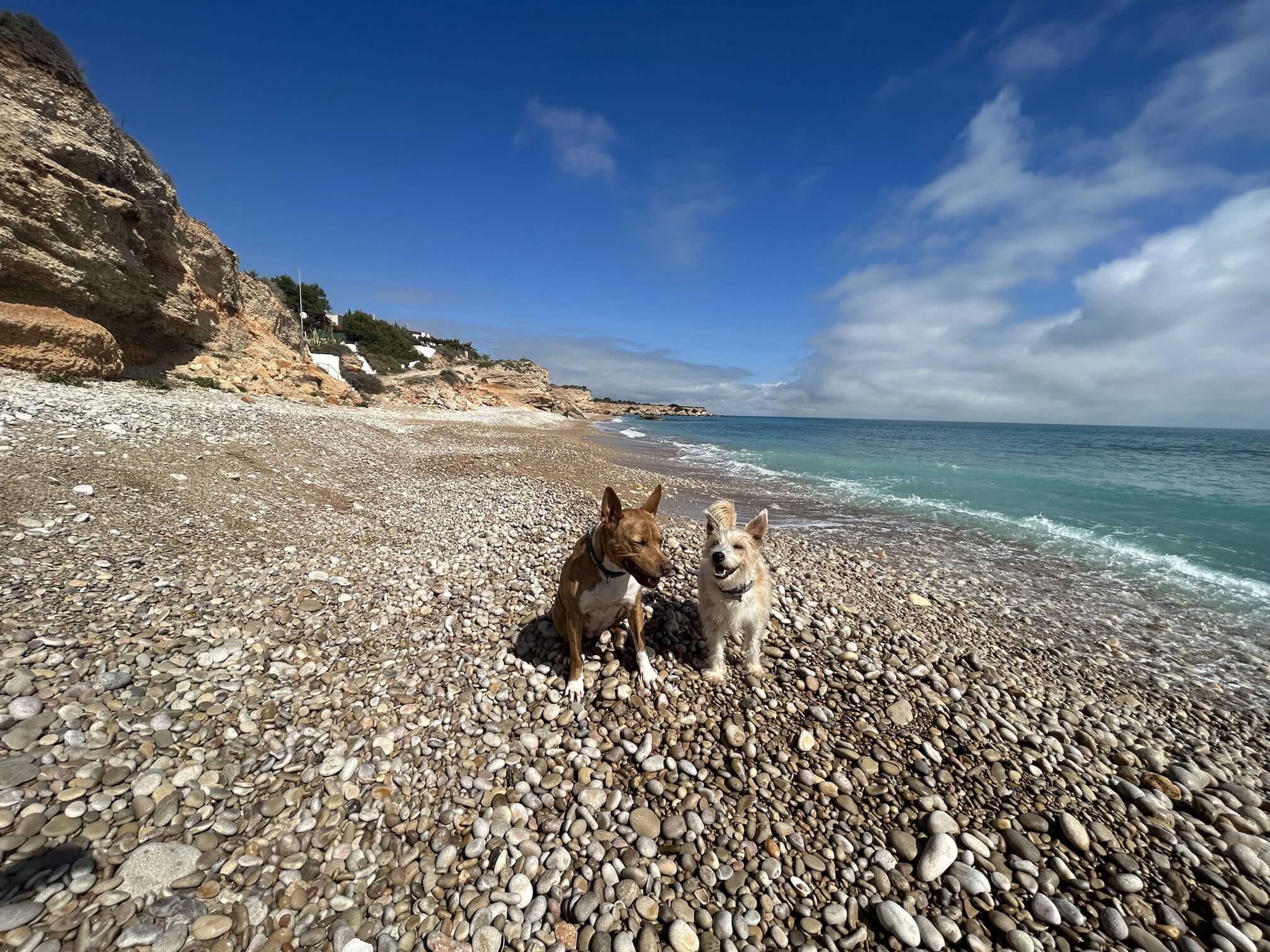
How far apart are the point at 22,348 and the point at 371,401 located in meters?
23.8

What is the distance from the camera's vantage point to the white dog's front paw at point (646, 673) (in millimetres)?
4750

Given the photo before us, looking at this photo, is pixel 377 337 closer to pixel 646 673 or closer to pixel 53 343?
pixel 53 343

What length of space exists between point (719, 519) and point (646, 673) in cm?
188

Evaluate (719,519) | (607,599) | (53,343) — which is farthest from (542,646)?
(53,343)

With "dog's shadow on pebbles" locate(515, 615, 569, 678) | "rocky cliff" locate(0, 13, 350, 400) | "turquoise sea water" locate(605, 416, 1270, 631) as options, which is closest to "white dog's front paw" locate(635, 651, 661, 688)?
"dog's shadow on pebbles" locate(515, 615, 569, 678)

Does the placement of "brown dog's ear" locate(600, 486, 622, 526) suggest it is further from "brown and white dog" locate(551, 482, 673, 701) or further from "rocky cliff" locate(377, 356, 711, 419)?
"rocky cliff" locate(377, 356, 711, 419)

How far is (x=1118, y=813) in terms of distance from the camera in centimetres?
357

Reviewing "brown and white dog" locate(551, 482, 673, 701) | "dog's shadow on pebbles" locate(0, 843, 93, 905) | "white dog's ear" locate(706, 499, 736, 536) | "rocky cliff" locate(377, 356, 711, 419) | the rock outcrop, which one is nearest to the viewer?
"dog's shadow on pebbles" locate(0, 843, 93, 905)

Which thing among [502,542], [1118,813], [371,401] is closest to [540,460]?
[502,542]

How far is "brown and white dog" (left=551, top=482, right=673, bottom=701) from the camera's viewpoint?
4.24 metres

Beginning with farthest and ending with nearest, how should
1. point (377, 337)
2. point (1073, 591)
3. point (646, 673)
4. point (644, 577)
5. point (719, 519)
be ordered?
point (377, 337), point (1073, 591), point (719, 519), point (646, 673), point (644, 577)

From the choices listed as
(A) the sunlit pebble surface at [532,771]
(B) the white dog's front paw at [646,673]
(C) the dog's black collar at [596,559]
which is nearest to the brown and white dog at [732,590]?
(A) the sunlit pebble surface at [532,771]

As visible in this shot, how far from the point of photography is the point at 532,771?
372 centimetres

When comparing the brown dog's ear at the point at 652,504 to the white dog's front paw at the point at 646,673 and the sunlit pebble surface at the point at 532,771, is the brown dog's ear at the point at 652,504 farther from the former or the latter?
the sunlit pebble surface at the point at 532,771
